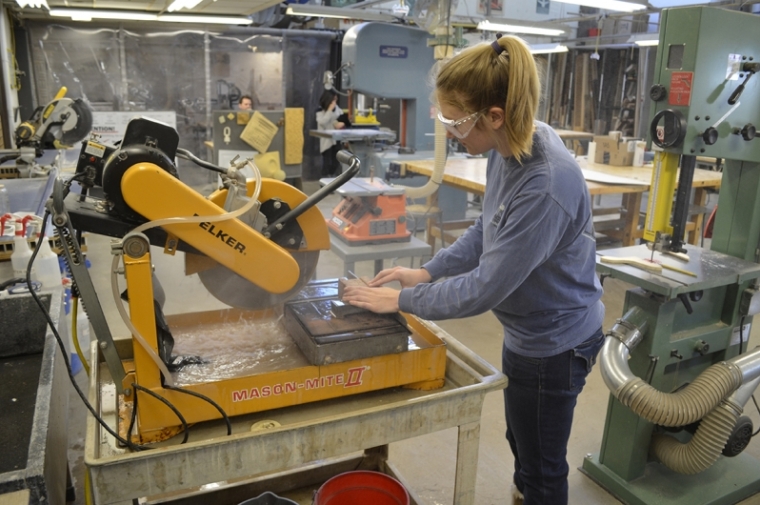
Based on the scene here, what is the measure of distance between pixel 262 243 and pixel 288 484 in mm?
889

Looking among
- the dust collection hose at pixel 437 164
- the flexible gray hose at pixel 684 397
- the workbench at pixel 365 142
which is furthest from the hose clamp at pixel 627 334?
the workbench at pixel 365 142

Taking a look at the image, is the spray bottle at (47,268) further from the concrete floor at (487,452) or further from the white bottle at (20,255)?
the concrete floor at (487,452)

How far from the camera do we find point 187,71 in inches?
286

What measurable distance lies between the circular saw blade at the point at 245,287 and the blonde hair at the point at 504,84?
0.47m

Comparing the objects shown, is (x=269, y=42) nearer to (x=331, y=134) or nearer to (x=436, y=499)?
(x=331, y=134)

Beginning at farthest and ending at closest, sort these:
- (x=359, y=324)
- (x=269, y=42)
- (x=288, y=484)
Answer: (x=269, y=42), (x=288, y=484), (x=359, y=324)

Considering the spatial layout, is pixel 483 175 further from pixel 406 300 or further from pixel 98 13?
pixel 98 13

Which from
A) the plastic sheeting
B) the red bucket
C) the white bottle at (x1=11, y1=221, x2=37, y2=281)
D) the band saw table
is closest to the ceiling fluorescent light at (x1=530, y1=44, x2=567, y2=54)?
the plastic sheeting

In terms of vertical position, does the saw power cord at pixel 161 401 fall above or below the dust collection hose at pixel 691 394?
above

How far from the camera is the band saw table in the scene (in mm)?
1021

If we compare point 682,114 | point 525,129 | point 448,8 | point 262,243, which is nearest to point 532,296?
point 525,129

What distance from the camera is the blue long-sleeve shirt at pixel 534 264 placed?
1.18 m

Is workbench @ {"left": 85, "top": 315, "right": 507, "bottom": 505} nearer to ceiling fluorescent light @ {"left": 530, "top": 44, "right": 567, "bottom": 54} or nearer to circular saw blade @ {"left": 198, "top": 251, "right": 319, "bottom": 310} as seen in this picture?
circular saw blade @ {"left": 198, "top": 251, "right": 319, "bottom": 310}

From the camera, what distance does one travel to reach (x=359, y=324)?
4.13ft
